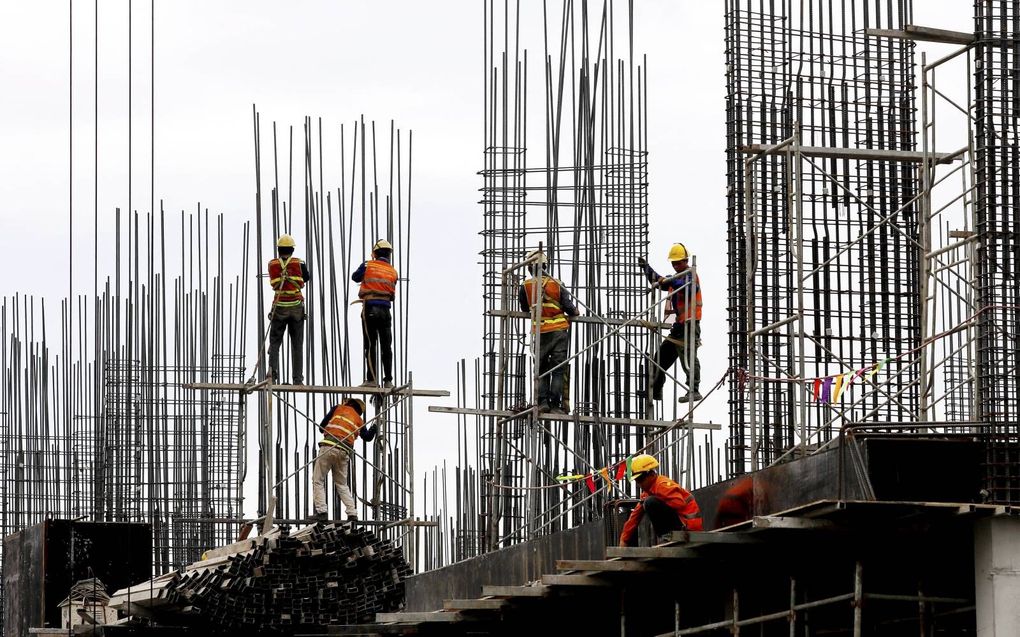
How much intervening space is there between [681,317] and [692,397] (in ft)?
8.50

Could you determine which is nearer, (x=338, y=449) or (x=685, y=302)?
(x=685, y=302)

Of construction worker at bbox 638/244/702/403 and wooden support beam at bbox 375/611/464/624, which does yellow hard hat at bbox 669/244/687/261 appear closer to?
construction worker at bbox 638/244/702/403

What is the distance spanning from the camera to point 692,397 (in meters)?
19.5

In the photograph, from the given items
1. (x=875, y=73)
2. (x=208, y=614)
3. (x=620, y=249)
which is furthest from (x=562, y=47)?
(x=208, y=614)

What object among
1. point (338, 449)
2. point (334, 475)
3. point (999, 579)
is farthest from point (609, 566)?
point (334, 475)

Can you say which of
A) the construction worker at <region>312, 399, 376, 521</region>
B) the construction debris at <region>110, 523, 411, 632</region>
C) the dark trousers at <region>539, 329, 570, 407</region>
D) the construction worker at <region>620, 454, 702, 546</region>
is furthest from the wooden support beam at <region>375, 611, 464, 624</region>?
the construction worker at <region>620, 454, 702, 546</region>

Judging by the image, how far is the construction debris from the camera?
68.2 feet

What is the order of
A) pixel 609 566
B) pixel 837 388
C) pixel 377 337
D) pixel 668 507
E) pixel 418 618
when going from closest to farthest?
pixel 668 507, pixel 609 566, pixel 837 388, pixel 418 618, pixel 377 337

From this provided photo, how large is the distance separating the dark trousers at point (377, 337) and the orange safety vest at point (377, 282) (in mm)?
139

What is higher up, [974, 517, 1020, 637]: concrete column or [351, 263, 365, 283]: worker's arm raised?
[351, 263, 365, 283]: worker's arm raised

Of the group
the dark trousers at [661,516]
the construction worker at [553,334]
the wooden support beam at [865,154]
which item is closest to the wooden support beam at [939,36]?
the wooden support beam at [865,154]

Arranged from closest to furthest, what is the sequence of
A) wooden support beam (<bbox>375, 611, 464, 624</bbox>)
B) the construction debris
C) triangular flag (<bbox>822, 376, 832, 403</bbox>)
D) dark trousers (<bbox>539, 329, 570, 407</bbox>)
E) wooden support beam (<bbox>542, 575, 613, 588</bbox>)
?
wooden support beam (<bbox>542, 575, 613, 588</bbox>), triangular flag (<bbox>822, 376, 832, 403</bbox>), wooden support beam (<bbox>375, 611, 464, 624</bbox>), the construction debris, dark trousers (<bbox>539, 329, 570, 407</bbox>)

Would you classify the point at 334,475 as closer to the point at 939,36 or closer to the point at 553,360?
the point at 553,360

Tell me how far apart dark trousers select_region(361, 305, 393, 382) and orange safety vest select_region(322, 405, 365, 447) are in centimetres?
80
